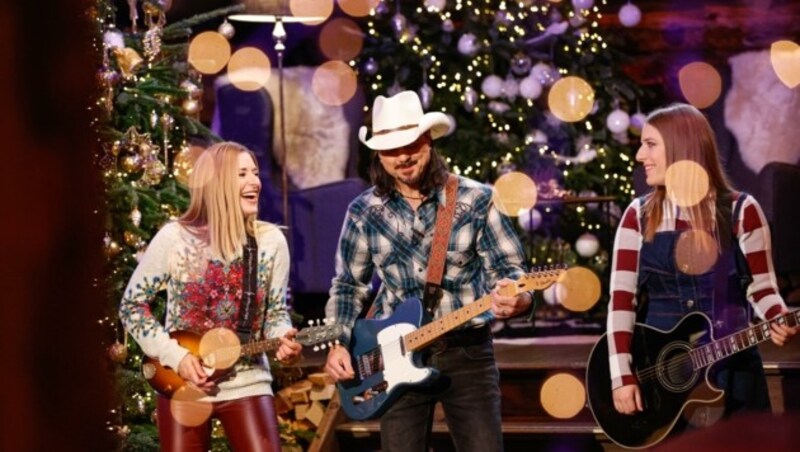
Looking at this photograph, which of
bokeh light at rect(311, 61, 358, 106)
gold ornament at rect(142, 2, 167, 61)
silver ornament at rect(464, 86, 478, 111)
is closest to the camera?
gold ornament at rect(142, 2, 167, 61)

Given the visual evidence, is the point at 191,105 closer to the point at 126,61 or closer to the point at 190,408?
the point at 126,61

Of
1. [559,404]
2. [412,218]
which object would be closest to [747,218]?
[412,218]

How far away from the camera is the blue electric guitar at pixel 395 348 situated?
4.06 m

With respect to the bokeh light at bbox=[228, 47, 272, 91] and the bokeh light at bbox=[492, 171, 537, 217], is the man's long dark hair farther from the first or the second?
the bokeh light at bbox=[228, 47, 272, 91]

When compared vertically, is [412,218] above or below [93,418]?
below

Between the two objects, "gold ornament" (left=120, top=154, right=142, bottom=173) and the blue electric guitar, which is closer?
the blue electric guitar

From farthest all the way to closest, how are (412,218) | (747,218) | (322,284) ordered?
(322,284) → (412,218) → (747,218)

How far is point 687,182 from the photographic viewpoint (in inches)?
161

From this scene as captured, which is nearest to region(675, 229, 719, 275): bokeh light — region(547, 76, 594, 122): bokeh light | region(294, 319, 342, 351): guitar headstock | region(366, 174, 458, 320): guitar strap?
region(366, 174, 458, 320): guitar strap

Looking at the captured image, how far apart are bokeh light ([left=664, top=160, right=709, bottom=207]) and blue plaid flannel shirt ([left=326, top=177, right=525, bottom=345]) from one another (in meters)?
0.56

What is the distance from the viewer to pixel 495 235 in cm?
421

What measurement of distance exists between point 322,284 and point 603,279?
2.03m

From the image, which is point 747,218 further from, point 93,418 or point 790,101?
point 790,101

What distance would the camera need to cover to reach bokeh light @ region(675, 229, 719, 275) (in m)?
4.05
